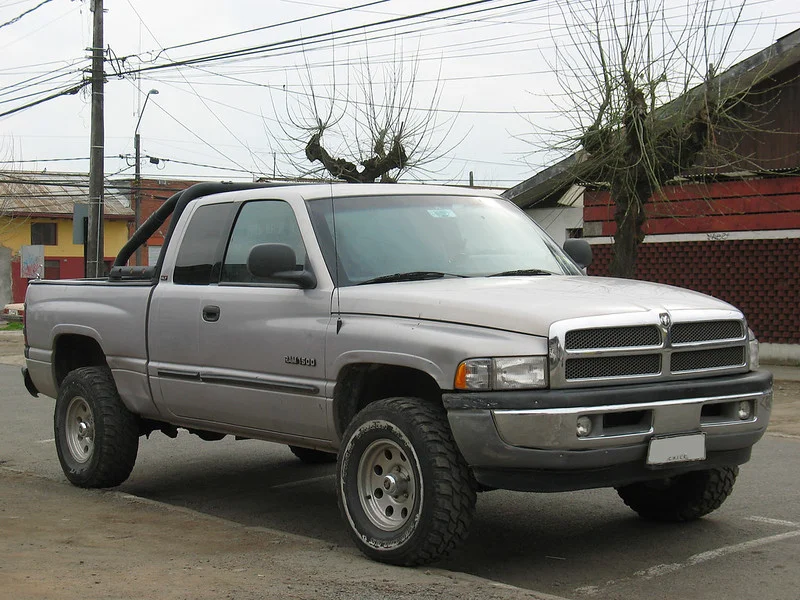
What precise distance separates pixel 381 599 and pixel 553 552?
1589 millimetres

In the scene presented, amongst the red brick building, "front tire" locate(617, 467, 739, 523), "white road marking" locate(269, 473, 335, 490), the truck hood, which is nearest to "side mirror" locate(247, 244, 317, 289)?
the truck hood

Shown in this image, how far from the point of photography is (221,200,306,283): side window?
6.82 metres

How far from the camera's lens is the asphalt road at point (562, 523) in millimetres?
5645

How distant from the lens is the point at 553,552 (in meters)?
6.29

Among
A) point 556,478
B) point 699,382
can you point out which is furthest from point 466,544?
point 699,382

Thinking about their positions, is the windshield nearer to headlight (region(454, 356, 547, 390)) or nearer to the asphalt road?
headlight (region(454, 356, 547, 390))

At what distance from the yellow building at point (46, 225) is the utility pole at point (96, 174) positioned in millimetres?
32200

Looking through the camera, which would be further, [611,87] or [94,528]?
[611,87]

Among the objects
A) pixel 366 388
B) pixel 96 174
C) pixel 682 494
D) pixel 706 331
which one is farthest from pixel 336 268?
pixel 96 174

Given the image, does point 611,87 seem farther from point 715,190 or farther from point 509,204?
point 509,204

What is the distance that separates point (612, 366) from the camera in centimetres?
549

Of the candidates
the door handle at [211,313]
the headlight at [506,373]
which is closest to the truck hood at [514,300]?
the headlight at [506,373]

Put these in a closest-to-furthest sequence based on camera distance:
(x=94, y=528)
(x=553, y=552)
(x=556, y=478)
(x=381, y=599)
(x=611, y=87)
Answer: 1. (x=381, y=599)
2. (x=556, y=478)
3. (x=553, y=552)
4. (x=94, y=528)
5. (x=611, y=87)

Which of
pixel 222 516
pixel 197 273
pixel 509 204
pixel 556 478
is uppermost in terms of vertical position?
pixel 509 204
